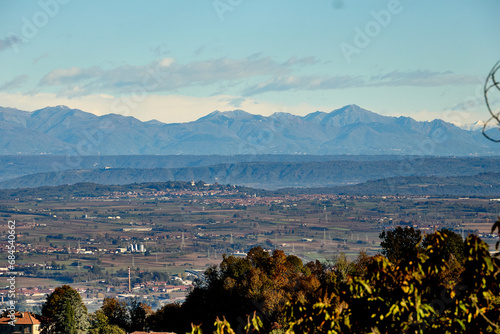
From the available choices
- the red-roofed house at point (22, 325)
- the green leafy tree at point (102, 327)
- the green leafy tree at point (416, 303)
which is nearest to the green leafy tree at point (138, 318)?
the green leafy tree at point (102, 327)

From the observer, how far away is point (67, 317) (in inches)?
1592

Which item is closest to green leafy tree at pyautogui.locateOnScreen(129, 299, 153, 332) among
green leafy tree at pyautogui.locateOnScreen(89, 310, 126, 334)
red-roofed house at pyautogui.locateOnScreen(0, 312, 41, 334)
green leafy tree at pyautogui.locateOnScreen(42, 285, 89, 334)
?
green leafy tree at pyautogui.locateOnScreen(89, 310, 126, 334)

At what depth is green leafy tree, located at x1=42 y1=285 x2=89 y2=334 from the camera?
4038 cm

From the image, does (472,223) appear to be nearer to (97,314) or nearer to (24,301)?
(24,301)

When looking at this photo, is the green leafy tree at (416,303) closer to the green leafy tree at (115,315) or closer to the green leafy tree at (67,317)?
the green leafy tree at (67,317)

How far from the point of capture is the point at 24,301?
100m

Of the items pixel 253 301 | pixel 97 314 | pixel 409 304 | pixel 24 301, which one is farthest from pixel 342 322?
pixel 24 301

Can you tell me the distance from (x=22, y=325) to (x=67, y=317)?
10.2ft

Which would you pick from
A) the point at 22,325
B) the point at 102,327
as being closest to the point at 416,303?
the point at 102,327

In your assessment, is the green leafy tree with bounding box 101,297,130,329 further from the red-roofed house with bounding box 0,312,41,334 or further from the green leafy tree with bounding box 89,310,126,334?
the red-roofed house with bounding box 0,312,41,334

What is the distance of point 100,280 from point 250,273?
3724 inches

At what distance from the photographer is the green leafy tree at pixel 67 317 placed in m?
40.4

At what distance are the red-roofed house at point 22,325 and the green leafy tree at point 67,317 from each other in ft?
1.98

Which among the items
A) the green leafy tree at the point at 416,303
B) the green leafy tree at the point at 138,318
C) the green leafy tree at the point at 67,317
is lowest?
the green leafy tree at the point at 138,318
